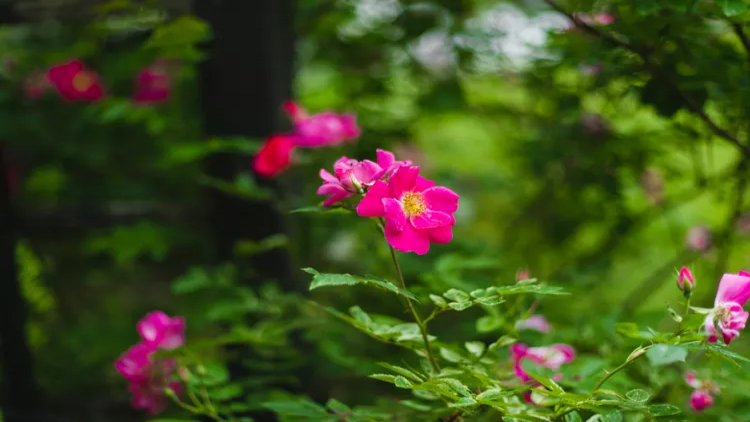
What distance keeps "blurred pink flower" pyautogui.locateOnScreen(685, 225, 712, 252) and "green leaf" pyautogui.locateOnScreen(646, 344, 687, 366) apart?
1133 mm

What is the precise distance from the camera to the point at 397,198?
2.56ft

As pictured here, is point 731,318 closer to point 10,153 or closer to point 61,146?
point 61,146

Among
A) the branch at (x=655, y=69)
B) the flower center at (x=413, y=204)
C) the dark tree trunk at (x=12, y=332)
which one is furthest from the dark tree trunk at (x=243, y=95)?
the flower center at (x=413, y=204)

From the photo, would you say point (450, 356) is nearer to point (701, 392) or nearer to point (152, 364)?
point (701, 392)

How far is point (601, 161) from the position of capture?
4.98ft

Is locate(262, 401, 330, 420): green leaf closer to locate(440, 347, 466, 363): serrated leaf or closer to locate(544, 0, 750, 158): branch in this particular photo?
locate(440, 347, 466, 363): serrated leaf

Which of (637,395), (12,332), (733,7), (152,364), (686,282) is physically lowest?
(12,332)

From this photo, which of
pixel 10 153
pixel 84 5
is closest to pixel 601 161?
pixel 84 5

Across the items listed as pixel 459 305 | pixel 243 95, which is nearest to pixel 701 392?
pixel 459 305

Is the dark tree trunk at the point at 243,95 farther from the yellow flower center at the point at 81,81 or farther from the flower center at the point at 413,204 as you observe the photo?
the flower center at the point at 413,204

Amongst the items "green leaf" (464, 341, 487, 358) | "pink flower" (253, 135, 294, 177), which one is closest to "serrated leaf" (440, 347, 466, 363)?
"green leaf" (464, 341, 487, 358)

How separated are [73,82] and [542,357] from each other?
1.54 m

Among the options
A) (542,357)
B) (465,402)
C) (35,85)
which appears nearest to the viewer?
(465,402)

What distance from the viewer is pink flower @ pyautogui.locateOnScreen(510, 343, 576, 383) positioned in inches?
38.0
